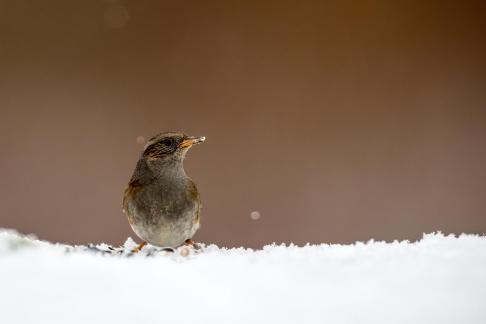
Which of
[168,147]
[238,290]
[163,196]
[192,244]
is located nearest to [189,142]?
[168,147]

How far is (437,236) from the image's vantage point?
7.78 ft

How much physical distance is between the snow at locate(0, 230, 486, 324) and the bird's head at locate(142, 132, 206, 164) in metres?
1.29

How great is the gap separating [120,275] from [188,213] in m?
1.34

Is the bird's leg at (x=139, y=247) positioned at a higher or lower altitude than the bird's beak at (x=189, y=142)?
lower

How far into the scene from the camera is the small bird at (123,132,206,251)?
2.79 m

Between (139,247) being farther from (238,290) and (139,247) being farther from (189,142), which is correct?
(238,290)

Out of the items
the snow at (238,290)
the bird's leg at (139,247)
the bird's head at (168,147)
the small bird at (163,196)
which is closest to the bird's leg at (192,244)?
the small bird at (163,196)

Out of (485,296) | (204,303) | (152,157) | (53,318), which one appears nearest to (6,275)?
(53,318)

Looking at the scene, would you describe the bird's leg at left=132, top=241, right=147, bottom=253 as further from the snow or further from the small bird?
the snow

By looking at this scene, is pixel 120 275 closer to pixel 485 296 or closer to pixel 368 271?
pixel 368 271

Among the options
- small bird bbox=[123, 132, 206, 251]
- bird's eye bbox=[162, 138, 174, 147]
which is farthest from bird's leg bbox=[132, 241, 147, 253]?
bird's eye bbox=[162, 138, 174, 147]

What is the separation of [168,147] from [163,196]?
13.0 inches

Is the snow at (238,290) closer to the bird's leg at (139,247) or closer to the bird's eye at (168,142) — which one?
the bird's leg at (139,247)

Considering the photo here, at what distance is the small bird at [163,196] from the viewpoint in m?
2.79
